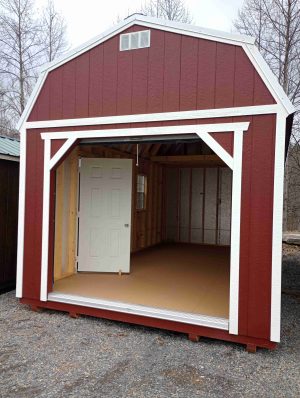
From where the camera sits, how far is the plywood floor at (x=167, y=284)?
4.86 meters

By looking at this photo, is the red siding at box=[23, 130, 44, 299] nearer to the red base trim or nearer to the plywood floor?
the red base trim

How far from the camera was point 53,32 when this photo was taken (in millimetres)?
16391

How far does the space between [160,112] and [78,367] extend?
2912 millimetres

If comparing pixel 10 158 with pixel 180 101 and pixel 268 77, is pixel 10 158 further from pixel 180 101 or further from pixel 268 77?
pixel 268 77

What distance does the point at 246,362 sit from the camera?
3727 millimetres

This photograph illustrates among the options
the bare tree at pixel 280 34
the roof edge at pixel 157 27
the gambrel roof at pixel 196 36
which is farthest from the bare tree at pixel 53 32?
the roof edge at pixel 157 27

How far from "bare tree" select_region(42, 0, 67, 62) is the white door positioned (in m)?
11.7

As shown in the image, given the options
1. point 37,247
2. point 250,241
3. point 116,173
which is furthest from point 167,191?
point 250,241

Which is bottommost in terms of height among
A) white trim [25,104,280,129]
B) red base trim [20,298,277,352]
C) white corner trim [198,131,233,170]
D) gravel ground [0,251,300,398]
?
gravel ground [0,251,300,398]

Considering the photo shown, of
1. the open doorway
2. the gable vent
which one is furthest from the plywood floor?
the gable vent

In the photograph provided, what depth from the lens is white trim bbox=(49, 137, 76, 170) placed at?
4.91m

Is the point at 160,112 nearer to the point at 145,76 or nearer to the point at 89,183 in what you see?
the point at 145,76

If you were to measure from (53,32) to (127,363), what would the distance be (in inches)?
636

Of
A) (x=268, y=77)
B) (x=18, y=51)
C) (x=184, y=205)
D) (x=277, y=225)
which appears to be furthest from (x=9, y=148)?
(x=18, y=51)
